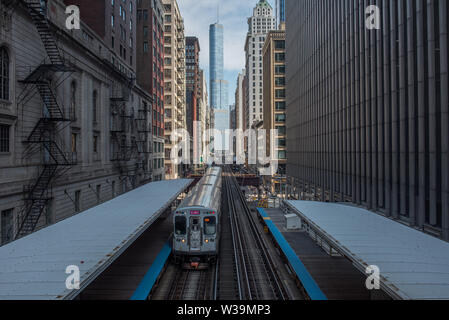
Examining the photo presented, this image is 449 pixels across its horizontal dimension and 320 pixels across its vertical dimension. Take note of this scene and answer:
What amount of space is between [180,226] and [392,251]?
423 inches

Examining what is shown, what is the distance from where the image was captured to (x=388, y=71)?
Answer: 21.4 meters

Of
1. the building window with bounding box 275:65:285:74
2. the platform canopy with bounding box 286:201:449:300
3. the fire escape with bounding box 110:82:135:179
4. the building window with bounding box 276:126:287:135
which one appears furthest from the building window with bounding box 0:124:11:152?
the building window with bounding box 275:65:285:74

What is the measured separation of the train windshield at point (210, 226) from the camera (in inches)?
655

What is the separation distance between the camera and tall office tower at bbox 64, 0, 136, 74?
101 ft

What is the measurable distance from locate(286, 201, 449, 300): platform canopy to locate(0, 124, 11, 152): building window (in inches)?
653

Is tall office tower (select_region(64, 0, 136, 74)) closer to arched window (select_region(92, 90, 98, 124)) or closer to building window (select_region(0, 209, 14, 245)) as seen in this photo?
arched window (select_region(92, 90, 98, 124))

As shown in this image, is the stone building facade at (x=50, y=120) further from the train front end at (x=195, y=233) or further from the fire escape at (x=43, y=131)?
the train front end at (x=195, y=233)

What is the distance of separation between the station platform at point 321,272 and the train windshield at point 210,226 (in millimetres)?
4656

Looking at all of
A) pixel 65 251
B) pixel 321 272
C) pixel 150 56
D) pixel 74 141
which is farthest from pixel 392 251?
pixel 150 56

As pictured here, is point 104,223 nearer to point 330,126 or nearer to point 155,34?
point 330,126

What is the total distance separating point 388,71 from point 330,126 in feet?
40.2

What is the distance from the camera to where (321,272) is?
15711mm

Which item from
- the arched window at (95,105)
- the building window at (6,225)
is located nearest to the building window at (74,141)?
the arched window at (95,105)

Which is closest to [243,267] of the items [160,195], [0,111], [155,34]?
[160,195]
